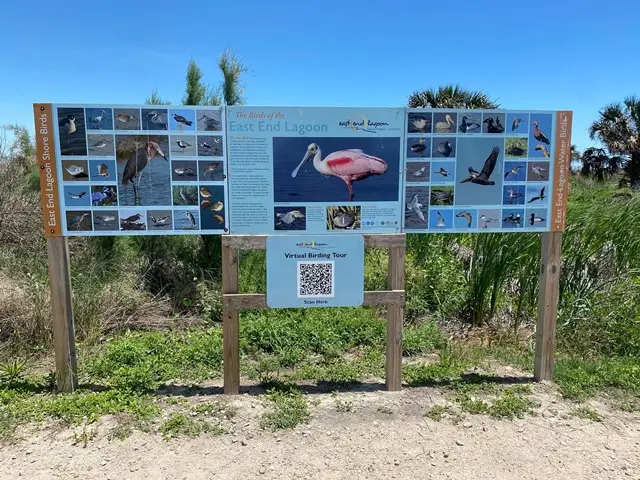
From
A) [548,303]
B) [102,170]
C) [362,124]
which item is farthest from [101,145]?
[548,303]

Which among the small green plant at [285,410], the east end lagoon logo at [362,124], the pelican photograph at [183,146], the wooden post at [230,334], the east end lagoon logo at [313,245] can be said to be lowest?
the small green plant at [285,410]

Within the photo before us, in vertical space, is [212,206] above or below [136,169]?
below

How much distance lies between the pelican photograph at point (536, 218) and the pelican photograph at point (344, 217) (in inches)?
55.7

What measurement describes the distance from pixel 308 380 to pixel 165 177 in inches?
81.7

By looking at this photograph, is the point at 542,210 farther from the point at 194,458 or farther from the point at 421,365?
the point at 194,458

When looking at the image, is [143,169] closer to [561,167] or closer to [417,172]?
[417,172]

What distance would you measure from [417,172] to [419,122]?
39cm

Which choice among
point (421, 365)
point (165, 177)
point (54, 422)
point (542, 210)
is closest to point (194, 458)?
point (54, 422)

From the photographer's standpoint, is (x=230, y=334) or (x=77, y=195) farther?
(x=230, y=334)

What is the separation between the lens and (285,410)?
356cm

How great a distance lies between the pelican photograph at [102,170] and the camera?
11.8 feet

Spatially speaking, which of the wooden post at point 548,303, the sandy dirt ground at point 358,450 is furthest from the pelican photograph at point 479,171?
the sandy dirt ground at point 358,450

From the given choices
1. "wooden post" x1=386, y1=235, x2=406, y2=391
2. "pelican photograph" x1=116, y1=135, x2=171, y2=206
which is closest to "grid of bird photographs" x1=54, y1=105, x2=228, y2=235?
"pelican photograph" x1=116, y1=135, x2=171, y2=206

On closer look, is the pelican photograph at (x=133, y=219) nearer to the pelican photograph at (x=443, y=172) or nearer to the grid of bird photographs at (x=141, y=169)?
the grid of bird photographs at (x=141, y=169)
